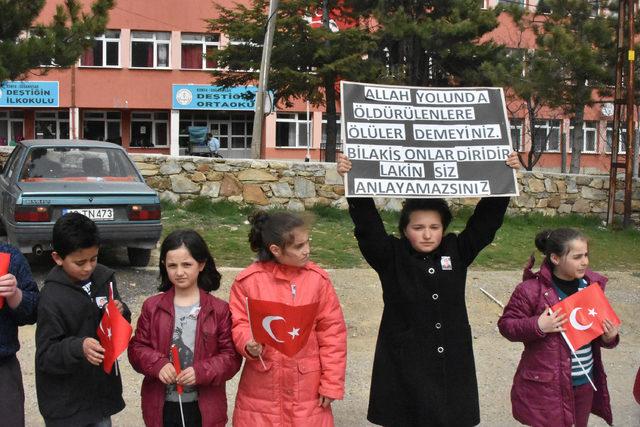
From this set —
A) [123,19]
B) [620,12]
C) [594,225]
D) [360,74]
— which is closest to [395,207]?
[594,225]

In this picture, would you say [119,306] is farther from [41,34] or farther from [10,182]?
[41,34]

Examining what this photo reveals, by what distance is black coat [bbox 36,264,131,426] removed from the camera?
3.12 meters

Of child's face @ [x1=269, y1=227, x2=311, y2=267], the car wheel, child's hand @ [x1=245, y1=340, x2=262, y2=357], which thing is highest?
child's face @ [x1=269, y1=227, x2=311, y2=267]

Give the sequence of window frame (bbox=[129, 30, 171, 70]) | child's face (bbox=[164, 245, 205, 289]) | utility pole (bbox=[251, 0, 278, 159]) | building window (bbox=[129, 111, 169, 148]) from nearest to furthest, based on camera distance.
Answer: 1. child's face (bbox=[164, 245, 205, 289])
2. utility pole (bbox=[251, 0, 278, 159])
3. window frame (bbox=[129, 30, 171, 70])
4. building window (bbox=[129, 111, 169, 148])

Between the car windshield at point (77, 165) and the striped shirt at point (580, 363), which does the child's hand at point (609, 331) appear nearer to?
the striped shirt at point (580, 363)

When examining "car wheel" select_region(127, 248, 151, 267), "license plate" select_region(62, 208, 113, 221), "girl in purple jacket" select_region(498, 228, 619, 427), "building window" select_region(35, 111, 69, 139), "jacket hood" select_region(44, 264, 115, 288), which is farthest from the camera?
"building window" select_region(35, 111, 69, 139)

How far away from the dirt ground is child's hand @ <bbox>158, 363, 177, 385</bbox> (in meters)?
1.61

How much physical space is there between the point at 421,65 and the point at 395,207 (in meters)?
9.90

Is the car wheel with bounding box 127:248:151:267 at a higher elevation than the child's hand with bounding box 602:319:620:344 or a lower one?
lower

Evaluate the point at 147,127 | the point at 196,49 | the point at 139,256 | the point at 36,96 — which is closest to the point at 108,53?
the point at 36,96

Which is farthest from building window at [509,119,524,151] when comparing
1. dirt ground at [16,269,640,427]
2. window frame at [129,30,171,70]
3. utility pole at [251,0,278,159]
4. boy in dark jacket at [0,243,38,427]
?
boy in dark jacket at [0,243,38,427]

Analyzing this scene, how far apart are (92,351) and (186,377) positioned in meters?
0.40

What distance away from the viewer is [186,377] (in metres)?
3.13

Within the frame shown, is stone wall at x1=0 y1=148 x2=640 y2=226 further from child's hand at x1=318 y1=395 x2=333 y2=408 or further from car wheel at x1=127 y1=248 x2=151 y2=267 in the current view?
child's hand at x1=318 y1=395 x2=333 y2=408
